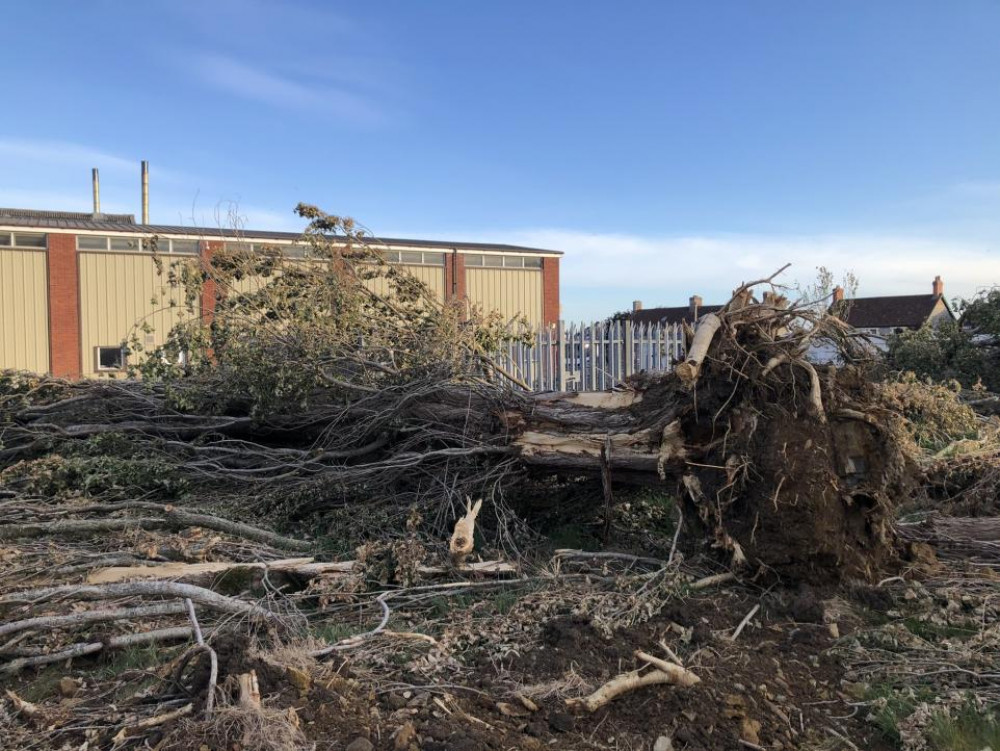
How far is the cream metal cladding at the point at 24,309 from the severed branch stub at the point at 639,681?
2321cm

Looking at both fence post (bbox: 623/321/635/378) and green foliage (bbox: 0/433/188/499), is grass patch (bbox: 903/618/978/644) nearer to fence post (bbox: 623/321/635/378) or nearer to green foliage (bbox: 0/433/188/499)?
green foliage (bbox: 0/433/188/499)

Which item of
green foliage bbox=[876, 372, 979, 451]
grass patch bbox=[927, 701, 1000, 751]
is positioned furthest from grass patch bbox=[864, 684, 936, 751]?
green foliage bbox=[876, 372, 979, 451]

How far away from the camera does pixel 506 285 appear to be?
90.9ft

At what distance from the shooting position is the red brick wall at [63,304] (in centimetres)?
2239

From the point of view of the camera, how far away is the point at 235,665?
2.85 meters

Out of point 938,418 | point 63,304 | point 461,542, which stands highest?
point 63,304

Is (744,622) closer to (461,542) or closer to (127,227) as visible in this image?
(461,542)

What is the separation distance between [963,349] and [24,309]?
23.9m

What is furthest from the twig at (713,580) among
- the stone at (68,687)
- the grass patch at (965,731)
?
the stone at (68,687)

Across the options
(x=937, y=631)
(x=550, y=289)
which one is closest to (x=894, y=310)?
(x=550, y=289)

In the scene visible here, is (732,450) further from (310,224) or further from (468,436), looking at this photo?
(310,224)

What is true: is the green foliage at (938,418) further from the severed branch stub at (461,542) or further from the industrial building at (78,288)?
the industrial building at (78,288)

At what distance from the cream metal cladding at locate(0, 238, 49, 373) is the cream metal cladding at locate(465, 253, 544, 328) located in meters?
13.2

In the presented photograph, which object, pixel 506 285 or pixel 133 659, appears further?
pixel 506 285
